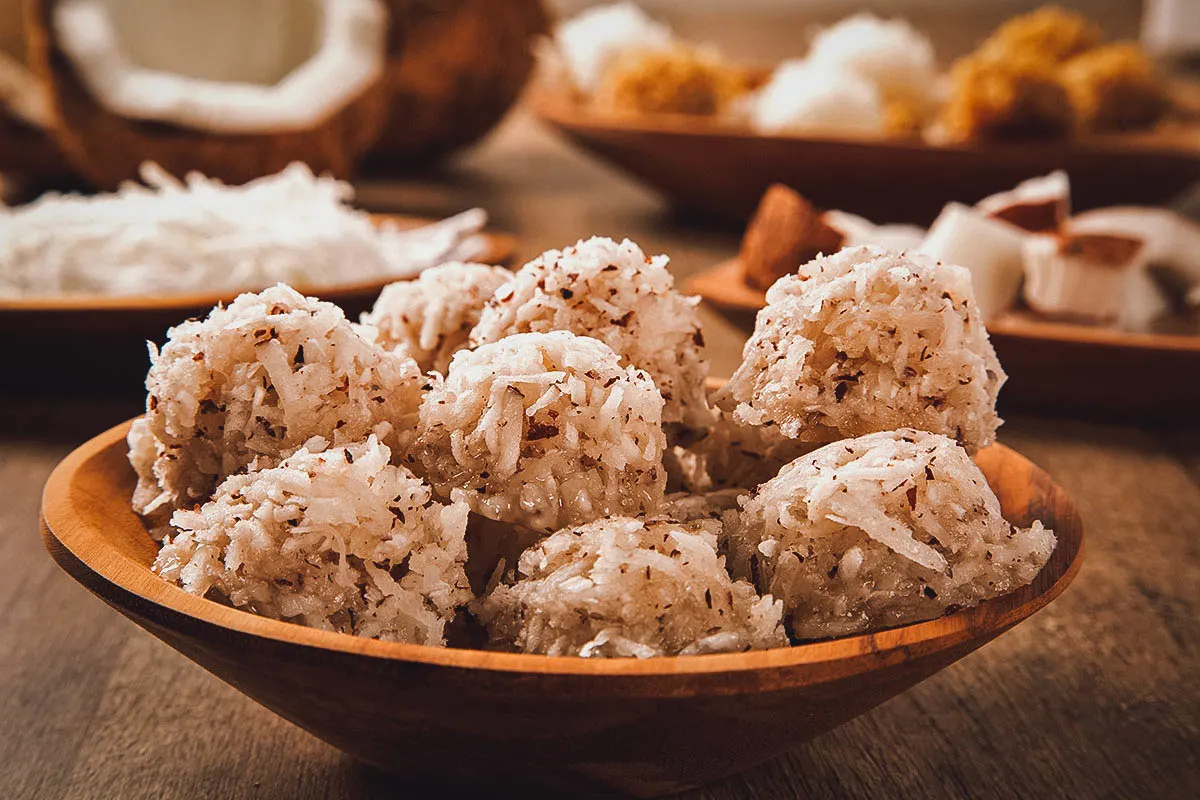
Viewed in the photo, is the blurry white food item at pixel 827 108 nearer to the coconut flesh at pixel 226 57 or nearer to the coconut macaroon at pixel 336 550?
the coconut flesh at pixel 226 57

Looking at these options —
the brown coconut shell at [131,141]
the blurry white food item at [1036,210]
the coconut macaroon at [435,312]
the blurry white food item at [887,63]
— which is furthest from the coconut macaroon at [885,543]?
the blurry white food item at [887,63]

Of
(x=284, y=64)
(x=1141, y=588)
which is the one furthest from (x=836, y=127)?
(x=1141, y=588)

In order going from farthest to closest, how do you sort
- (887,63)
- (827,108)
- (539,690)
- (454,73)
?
(454,73)
(887,63)
(827,108)
(539,690)

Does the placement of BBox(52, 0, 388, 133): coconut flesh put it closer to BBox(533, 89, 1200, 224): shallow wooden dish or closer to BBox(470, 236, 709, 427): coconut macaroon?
BBox(533, 89, 1200, 224): shallow wooden dish

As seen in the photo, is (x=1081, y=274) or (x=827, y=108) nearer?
(x=1081, y=274)

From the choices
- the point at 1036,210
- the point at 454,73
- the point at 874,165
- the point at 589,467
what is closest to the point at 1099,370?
the point at 1036,210

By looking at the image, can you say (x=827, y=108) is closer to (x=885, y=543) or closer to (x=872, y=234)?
(x=872, y=234)

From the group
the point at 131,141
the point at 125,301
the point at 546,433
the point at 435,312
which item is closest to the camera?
the point at 546,433

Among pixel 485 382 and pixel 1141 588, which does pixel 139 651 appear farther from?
pixel 1141 588

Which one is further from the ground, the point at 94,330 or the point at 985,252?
the point at 985,252
